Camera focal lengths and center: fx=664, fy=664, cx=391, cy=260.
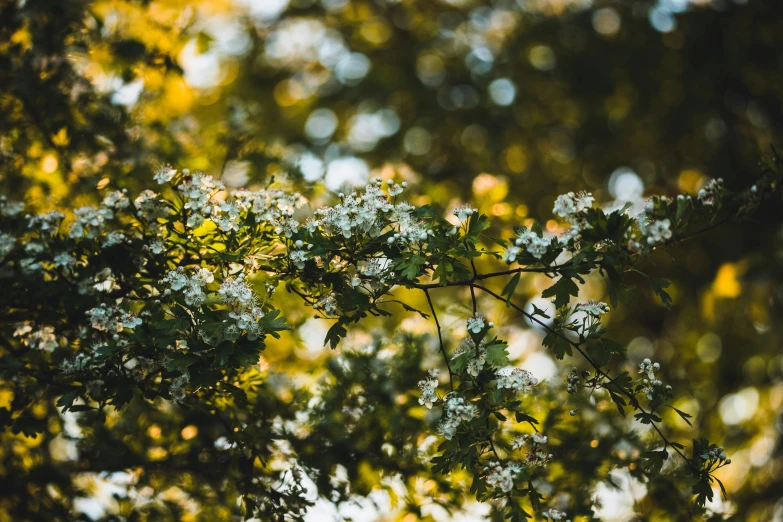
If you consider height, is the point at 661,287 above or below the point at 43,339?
above

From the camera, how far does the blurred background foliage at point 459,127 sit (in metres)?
3.56

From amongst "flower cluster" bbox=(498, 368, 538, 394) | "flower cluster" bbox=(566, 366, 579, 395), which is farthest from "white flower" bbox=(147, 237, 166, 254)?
"flower cluster" bbox=(566, 366, 579, 395)

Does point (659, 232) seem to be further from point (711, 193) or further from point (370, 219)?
point (370, 219)

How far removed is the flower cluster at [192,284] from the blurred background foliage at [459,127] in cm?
123

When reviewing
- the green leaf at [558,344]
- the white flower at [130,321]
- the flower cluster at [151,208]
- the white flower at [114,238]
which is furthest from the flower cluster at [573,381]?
the white flower at [114,238]

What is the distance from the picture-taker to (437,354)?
12.2ft

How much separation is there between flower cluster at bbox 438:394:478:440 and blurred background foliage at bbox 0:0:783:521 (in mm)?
1023

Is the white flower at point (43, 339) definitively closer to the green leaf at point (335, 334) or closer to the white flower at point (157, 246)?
the white flower at point (157, 246)

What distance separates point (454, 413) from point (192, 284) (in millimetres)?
931

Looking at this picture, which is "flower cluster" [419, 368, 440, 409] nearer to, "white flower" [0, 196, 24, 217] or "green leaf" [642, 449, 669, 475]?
"green leaf" [642, 449, 669, 475]

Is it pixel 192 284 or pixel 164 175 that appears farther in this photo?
pixel 164 175

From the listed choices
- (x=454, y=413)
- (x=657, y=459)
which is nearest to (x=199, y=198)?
(x=454, y=413)

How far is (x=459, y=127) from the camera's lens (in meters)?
7.96

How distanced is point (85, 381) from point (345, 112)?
660cm
